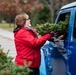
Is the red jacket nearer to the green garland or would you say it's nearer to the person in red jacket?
the person in red jacket

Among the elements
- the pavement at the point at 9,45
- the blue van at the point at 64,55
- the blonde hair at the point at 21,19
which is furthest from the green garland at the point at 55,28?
the pavement at the point at 9,45

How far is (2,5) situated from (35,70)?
42366mm

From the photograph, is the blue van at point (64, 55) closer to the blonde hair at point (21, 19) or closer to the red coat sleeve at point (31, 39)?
the red coat sleeve at point (31, 39)

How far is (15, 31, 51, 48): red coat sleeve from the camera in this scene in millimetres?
4758

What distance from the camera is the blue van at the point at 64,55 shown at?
4.24m

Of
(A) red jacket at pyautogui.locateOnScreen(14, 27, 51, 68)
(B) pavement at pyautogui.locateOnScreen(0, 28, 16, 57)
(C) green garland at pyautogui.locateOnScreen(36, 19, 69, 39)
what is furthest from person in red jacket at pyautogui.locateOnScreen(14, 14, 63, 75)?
(B) pavement at pyautogui.locateOnScreen(0, 28, 16, 57)

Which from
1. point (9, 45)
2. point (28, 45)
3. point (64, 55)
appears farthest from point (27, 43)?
point (9, 45)

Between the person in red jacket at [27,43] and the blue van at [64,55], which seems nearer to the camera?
the blue van at [64,55]

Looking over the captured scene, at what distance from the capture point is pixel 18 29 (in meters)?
5.00

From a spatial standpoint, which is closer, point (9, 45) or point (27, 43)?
point (27, 43)

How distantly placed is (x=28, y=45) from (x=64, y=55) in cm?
61

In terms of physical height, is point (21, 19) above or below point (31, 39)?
above

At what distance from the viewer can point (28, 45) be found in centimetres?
486

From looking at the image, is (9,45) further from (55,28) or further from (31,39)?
(31,39)
